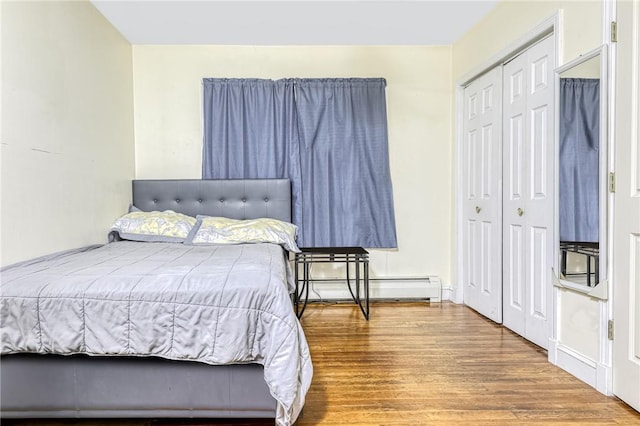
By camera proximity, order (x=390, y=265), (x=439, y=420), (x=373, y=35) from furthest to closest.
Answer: (x=390, y=265) < (x=373, y=35) < (x=439, y=420)

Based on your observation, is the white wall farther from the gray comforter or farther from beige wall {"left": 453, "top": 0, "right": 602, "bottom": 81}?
the gray comforter

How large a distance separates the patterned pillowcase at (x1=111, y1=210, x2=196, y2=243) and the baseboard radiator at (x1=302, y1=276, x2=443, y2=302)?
4.27 feet

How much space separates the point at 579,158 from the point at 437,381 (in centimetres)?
142

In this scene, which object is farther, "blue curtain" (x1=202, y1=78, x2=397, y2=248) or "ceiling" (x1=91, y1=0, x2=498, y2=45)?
"blue curtain" (x1=202, y1=78, x2=397, y2=248)

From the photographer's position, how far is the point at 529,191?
2713mm

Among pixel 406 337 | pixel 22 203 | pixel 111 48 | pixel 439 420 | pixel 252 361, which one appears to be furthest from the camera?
pixel 111 48

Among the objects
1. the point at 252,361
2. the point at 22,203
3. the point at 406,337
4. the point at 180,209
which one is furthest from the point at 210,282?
the point at 180,209

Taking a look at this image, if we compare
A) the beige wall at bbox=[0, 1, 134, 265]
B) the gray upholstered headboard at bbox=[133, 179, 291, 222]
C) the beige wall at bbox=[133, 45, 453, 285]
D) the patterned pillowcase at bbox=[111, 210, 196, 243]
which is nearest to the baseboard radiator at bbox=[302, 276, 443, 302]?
the beige wall at bbox=[133, 45, 453, 285]

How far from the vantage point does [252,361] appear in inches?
61.8

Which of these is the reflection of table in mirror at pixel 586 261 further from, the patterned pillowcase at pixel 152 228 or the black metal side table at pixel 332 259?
the patterned pillowcase at pixel 152 228

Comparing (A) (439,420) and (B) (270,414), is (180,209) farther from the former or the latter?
(A) (439,420)

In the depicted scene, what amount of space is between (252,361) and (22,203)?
158 centimetres

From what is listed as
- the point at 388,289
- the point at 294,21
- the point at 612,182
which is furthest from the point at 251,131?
the point at 612,182

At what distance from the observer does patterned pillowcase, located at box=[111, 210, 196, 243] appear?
310 cm
